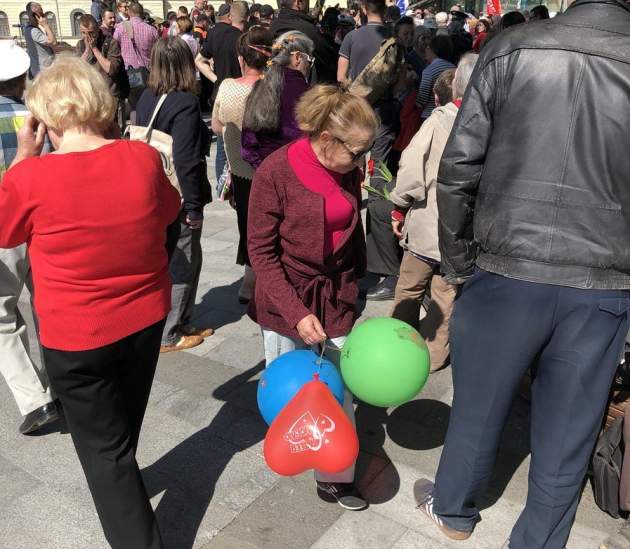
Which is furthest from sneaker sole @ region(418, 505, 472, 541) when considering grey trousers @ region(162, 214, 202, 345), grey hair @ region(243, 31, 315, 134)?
grey hair @ region(243, 31, 315, 134)

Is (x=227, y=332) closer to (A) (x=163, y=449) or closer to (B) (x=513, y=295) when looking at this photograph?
(A) (x=163, y=449)

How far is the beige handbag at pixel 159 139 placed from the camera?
3.69m

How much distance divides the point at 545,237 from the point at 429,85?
444 centimetres

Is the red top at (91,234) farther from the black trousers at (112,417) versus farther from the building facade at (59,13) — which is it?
the building facade at (59,13)

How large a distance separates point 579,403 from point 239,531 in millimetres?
1429

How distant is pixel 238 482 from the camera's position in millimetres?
2953

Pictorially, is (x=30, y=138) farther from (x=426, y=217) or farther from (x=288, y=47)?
(x=288, y=47)

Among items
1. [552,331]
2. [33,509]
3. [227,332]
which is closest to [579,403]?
[552,331]

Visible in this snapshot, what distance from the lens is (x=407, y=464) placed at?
3055mm

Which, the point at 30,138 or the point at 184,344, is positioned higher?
the point at 30,138

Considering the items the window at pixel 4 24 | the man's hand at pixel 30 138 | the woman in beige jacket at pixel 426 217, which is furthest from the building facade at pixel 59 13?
the man's hand at pixel 30 138

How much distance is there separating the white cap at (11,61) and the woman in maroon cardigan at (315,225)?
4.62ft

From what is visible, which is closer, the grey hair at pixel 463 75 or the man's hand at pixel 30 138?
the man's hand at pixel 30 138

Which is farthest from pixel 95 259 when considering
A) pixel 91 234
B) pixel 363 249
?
pixel 363 249
